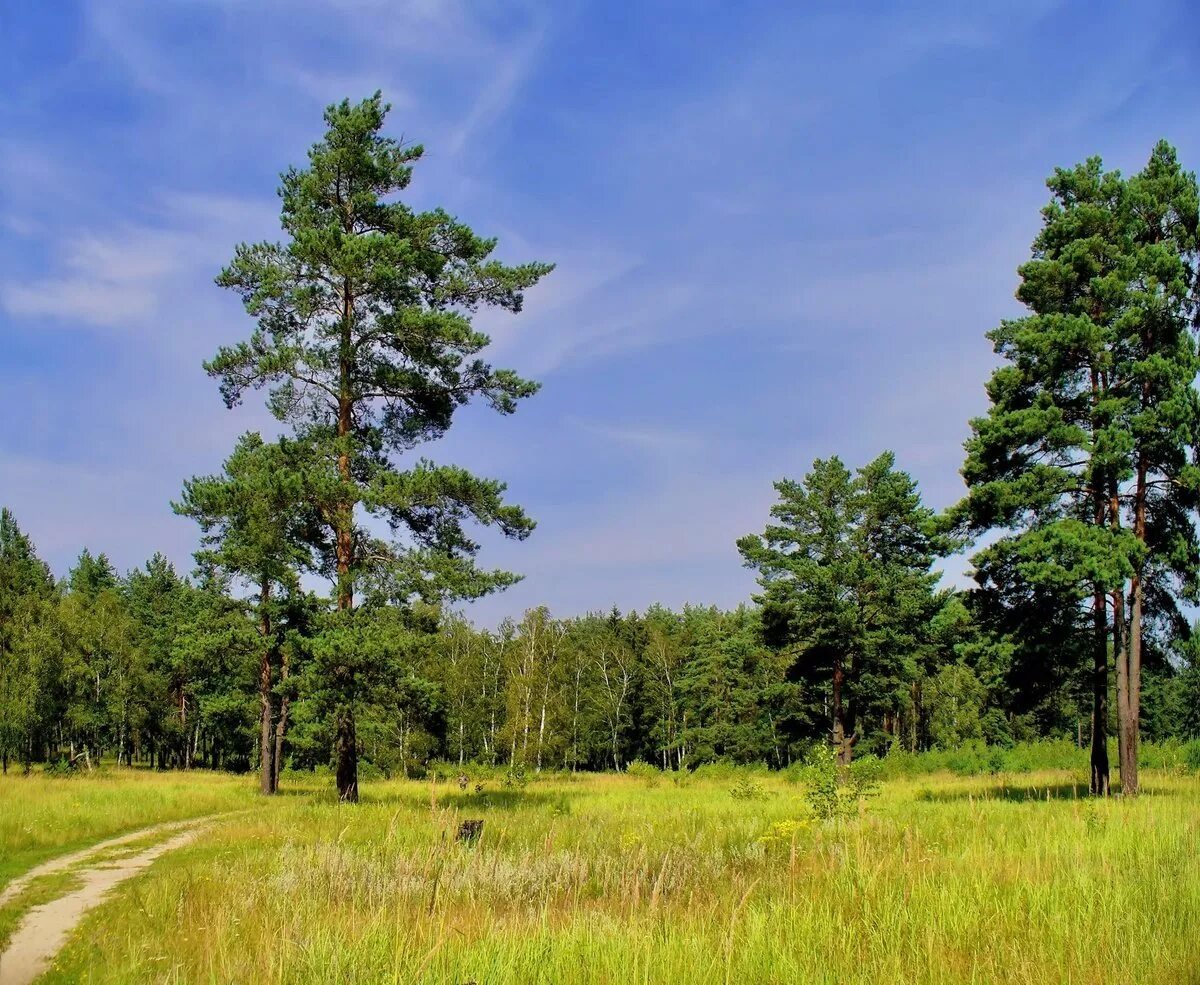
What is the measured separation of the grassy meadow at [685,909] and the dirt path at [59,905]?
0.24 meters

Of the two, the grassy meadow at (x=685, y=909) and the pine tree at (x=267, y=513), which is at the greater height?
the pine tree at (x=267, y=513)

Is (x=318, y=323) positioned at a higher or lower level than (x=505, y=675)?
higher

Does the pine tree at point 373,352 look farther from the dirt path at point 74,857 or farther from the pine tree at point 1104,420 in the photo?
the pine tree at point 1104,420

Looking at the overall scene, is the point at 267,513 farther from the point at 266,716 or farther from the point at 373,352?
the point at 266,716

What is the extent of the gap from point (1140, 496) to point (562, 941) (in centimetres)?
1890

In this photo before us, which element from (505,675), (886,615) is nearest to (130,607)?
(505,675)

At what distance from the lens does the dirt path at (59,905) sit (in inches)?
268

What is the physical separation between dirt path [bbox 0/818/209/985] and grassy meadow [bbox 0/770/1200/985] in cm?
24

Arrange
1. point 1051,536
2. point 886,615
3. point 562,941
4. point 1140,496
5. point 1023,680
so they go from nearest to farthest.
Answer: point 562,941 < point 1051,536 < point 1140,496 < point 1023,680 < point 886,615

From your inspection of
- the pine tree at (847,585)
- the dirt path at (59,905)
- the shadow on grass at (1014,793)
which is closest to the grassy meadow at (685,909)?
the dirt path at (59,905)

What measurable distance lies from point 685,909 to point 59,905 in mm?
7308

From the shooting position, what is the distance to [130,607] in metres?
70.4

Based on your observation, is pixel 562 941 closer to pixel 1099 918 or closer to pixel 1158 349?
pixel 1099 918

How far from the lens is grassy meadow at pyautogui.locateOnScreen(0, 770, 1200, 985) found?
5.05 m
